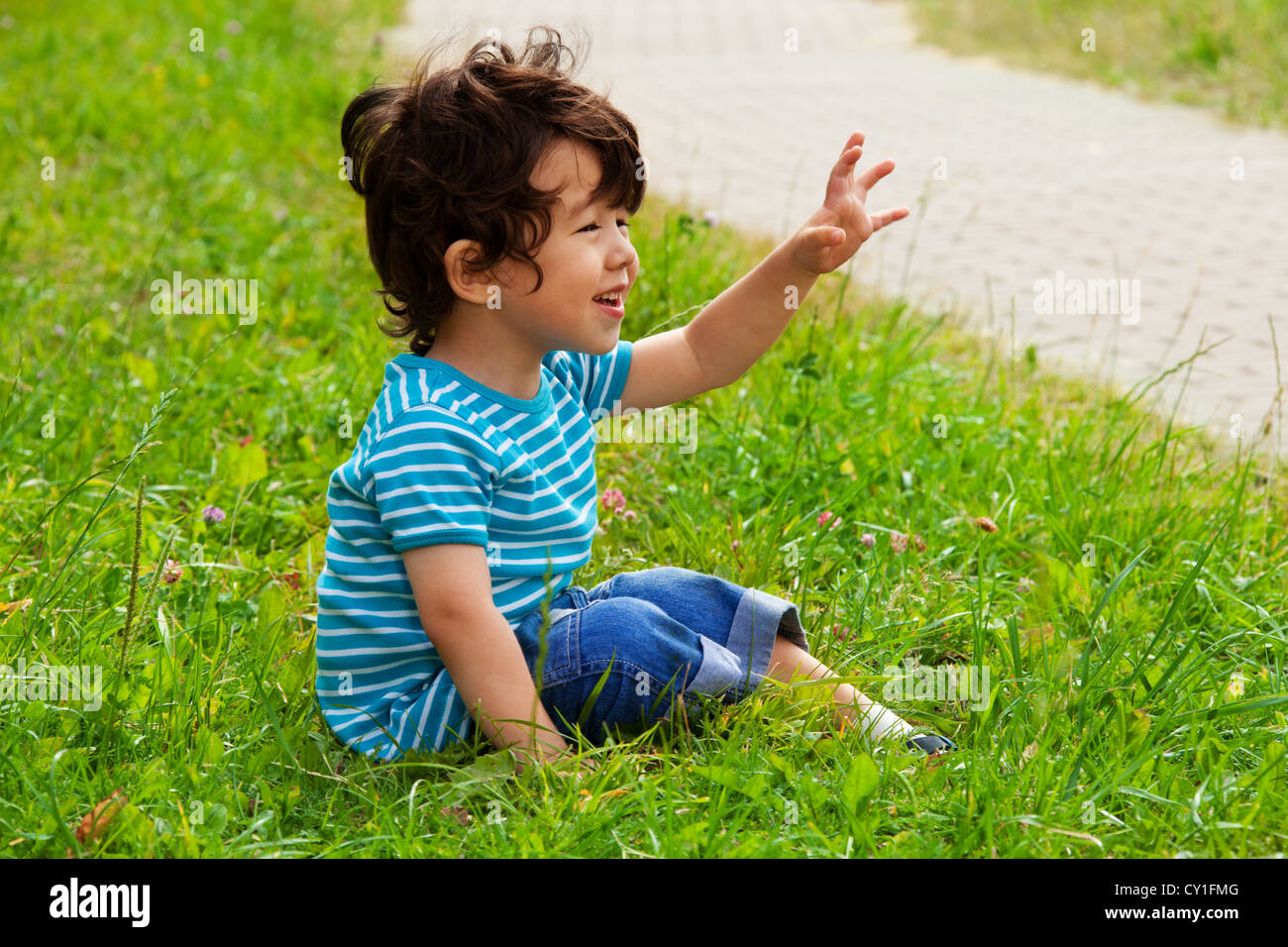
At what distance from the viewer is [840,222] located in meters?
2.31

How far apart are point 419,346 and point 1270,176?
219 inches

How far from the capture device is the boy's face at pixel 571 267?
215cm

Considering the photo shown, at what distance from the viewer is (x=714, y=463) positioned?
3338mm

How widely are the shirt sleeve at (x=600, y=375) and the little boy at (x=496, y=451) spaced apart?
6.5 inches

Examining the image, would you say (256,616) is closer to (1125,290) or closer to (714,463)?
(714,463)

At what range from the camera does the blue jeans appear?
221cm

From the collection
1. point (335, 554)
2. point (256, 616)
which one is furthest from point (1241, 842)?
point (256, 616)
